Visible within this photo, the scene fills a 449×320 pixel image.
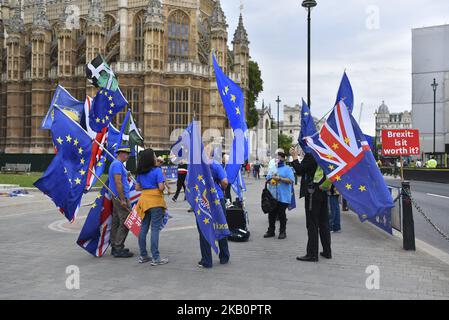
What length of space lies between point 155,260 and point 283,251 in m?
2.41

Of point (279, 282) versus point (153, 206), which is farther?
point (153, 206)

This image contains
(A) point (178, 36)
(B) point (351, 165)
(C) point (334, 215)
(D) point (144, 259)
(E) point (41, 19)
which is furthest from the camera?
(E) point (41, 19)

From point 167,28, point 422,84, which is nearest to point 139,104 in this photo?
point 167,28

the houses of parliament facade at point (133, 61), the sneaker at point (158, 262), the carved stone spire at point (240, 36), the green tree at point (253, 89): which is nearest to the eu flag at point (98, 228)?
the sneaker at point (158, 262)

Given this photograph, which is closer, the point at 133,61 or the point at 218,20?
the point at 133,61

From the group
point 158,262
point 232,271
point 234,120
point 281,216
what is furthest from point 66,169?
point 281,216

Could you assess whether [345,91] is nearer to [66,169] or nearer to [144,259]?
[144,259]

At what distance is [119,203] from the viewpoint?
7492 mm

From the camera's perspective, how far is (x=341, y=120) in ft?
24.6

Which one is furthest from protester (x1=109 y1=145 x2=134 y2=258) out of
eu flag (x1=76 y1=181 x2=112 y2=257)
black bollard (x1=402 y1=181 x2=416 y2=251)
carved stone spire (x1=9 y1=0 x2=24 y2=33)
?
carved stone spire (x1=9 y1=0 x2=24 y2=33)

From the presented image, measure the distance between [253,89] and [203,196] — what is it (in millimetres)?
48660

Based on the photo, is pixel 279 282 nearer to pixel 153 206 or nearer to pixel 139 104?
pixel 153 206

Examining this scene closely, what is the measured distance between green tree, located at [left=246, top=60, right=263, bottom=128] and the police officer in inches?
1732

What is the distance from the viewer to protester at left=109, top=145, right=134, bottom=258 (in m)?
7.34
